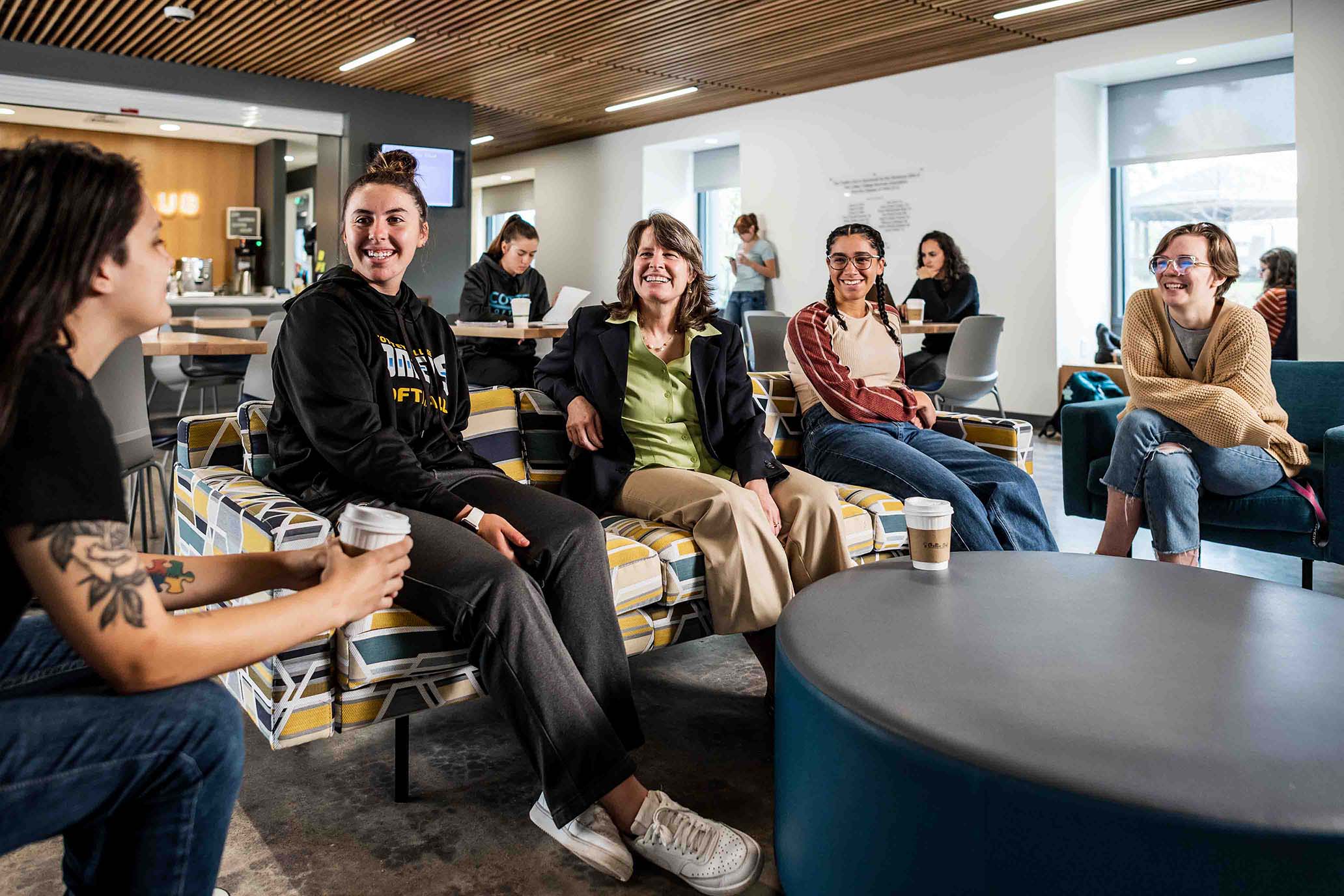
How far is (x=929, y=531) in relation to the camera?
1.91 metres

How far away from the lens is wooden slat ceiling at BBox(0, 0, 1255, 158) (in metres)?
6.27

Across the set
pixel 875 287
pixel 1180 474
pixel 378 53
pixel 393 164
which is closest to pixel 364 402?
pixel 393 164

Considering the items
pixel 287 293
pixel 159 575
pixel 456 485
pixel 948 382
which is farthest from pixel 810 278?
pixel 159 575

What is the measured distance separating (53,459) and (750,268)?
8.66 meters

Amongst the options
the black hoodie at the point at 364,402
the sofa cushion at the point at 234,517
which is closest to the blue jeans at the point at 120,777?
the sofa cushion at the point at 234,517

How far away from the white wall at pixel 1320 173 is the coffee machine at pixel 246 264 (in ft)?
29.0

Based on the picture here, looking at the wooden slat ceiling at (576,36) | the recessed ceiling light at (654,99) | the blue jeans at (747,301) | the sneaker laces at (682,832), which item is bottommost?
the sneaker laces at (682,832)

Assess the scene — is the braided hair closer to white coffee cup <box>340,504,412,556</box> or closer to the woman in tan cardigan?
the woman in tan cardigan

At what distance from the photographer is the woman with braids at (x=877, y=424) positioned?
270 cm

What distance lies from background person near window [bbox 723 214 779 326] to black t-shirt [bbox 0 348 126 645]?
8.27 metres

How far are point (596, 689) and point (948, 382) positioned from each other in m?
4.50

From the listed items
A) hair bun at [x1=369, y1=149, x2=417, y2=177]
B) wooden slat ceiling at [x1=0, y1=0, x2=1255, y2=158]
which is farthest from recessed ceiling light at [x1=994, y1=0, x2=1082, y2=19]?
hair bun at [x1=369, y1=149, x2=417, y2=177]

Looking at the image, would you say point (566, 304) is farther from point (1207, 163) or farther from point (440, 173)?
point (1207, 163)

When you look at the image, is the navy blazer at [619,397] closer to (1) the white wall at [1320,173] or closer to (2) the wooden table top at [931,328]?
(2) the wooden table top at [931,328]
